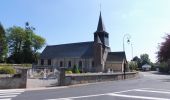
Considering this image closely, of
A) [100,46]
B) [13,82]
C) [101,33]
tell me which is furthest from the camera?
[101,33]

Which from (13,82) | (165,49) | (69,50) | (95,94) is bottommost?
(95,94)

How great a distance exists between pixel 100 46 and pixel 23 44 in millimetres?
29162

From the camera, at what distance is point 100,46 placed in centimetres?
7081

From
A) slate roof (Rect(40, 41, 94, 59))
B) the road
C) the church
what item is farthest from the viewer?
slate roof (Rect(40, 41, 94, 59))

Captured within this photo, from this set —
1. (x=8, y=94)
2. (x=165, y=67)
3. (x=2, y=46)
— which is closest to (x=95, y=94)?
(x=8, y=94)

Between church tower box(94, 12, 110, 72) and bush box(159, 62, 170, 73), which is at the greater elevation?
church tower box(94, 12, 110, 72)

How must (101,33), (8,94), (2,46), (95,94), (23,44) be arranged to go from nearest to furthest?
(8,94), (95,94), (101,33), (2,46), (23,44)

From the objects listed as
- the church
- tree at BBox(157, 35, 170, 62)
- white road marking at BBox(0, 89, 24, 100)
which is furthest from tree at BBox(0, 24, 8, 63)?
white road marking at BBox(0, 89, 24, 100)

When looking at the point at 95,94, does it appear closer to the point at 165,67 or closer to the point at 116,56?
the point at 116,56

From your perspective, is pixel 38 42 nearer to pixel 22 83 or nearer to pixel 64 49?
pixel 64 49

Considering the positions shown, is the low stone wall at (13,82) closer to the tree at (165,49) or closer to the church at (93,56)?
the tree at (165,49)

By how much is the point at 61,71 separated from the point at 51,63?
198ft

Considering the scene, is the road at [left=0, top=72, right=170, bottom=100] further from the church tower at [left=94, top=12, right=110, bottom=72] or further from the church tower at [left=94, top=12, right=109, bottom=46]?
the church tower at [left=94, top=12, right=109, bottom=46]

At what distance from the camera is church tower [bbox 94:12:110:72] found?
232ft
